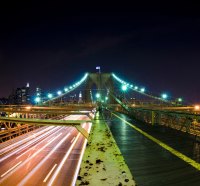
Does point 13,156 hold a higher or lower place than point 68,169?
higher

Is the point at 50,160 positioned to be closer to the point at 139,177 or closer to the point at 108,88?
the point at 139,177

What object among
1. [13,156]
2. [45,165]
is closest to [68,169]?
[45,165]

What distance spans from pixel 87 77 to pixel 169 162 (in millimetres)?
116706

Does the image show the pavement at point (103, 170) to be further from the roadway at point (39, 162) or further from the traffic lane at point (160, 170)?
the roadway at point (39, 162)

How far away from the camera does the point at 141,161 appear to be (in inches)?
231

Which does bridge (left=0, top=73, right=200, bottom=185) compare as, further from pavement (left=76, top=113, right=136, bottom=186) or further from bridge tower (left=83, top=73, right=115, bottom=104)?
bridge tower (left=83, top=73, right=115, bottom=104)

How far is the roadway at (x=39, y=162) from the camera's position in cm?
1722

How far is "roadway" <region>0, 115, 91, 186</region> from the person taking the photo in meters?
17.2

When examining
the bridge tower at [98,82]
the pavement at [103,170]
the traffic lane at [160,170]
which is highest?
the bridge tower at [98,82]

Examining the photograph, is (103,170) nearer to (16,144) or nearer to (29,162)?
(29,162)

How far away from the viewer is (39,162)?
21.7 meters

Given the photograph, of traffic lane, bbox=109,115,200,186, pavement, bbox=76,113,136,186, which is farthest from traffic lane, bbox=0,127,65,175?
pavement, bbox=76,113,136,186

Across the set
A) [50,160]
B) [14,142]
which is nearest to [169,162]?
[50,160]

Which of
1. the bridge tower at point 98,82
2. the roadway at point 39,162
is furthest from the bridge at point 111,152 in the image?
the bridge tower at point 98,82
